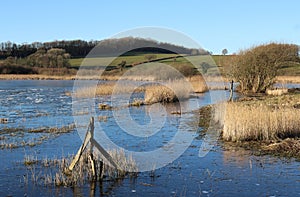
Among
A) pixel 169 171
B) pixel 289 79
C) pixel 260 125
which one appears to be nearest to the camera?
pixel 169 171

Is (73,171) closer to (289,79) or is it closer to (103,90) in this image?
(103,90)

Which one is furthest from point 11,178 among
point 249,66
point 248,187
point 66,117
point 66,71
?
point 66,71

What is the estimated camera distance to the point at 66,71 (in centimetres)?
8050

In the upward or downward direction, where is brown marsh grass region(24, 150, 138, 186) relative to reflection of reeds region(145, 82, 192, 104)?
downward

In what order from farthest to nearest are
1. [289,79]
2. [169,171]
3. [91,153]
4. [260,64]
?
[289,79] < [260,64] < [169,171] < [91,153]

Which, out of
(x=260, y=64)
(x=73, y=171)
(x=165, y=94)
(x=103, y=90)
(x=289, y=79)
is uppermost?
(x=260, y=64)

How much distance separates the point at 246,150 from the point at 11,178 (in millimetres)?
7060

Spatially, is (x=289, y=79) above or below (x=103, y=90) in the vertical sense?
above

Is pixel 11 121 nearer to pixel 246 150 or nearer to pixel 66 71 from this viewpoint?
pixel 246 150

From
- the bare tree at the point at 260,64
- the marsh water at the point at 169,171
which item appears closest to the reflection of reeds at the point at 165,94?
the bare tree at the point at 260,64

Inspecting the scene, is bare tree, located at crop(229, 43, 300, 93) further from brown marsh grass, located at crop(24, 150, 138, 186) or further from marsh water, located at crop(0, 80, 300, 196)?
brown marsh grass, located at crop(24, 150, 138, 186)

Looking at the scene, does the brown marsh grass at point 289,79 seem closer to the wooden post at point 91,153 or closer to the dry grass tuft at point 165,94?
the dry grass tuft at point 165,94

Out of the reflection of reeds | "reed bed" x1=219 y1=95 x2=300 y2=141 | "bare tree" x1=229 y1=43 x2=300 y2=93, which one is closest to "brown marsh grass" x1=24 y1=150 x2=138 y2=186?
"reed bed" x1=219 y1=95 x2=300 y2=141

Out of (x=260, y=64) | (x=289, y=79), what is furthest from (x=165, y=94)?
(x=289, y=79)
